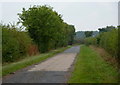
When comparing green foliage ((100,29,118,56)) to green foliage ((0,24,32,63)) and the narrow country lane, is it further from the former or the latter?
green foliage ((0,24,32,63))

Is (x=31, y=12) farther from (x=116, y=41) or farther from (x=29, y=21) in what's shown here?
(x=116, y=41)

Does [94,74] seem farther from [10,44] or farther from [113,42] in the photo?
[10,44]

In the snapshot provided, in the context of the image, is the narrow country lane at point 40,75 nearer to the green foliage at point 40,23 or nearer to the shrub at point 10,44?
the shrub at point 10,44

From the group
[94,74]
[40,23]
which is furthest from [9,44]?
[40,23]

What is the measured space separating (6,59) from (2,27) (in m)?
3.09

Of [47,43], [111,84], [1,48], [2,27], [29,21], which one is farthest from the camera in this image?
[47,43]

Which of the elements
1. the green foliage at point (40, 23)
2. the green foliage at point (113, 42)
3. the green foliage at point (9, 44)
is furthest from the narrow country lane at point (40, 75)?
the green foliage at point (40, 23)

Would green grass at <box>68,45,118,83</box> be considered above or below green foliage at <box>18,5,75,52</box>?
below

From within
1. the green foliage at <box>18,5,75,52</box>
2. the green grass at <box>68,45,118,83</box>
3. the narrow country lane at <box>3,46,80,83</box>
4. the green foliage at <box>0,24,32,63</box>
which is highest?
the green foliage at <box>18,5,75,52</box>

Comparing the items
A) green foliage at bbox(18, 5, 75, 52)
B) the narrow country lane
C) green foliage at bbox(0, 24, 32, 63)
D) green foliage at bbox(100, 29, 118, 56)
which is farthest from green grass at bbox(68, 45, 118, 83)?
green foliage at bbox(18, 5, 75, 52)

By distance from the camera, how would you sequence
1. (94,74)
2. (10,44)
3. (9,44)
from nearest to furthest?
(94,74), (9,44), (10,44)

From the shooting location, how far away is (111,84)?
11.6 m

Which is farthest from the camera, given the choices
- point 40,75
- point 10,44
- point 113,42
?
point 10,44

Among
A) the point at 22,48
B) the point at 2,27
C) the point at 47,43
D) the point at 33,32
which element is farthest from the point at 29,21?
the point at 2,27
